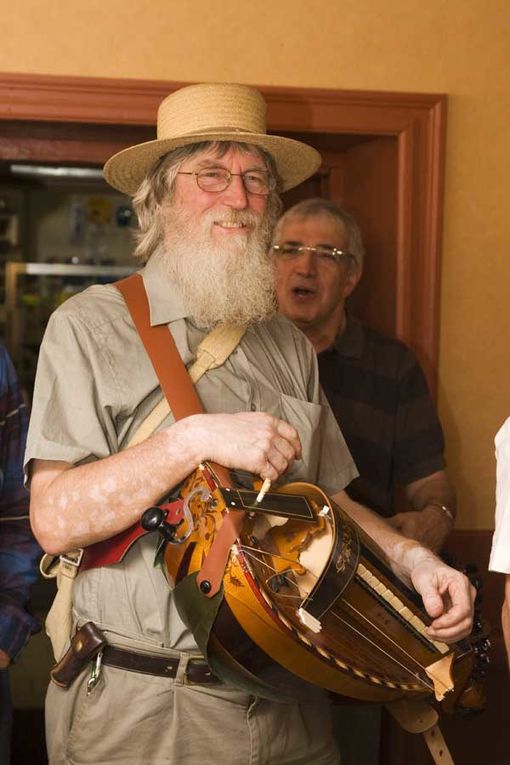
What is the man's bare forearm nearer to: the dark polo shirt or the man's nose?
the man's nose

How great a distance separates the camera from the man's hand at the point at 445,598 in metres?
1.95

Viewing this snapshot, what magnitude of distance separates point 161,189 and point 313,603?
1.03m

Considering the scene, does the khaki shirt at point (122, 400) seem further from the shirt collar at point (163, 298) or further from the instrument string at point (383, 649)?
the instrument string at point (383, 649)

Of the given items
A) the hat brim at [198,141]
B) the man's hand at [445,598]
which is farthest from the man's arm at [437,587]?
the hat brim at [198,141]

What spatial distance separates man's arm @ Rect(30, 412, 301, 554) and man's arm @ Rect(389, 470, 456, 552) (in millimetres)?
1159

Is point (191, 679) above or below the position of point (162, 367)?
below

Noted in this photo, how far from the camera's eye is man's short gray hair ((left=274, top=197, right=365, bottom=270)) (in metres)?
3.36

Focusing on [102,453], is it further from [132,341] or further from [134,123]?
[134,123]

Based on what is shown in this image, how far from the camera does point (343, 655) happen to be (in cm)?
180

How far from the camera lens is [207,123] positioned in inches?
88.8

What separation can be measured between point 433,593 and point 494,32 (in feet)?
6.81

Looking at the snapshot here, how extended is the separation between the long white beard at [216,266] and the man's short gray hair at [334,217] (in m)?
1.06

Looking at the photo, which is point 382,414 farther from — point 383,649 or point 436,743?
point 383,649

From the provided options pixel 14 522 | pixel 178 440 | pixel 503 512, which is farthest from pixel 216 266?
pixel 503 512
